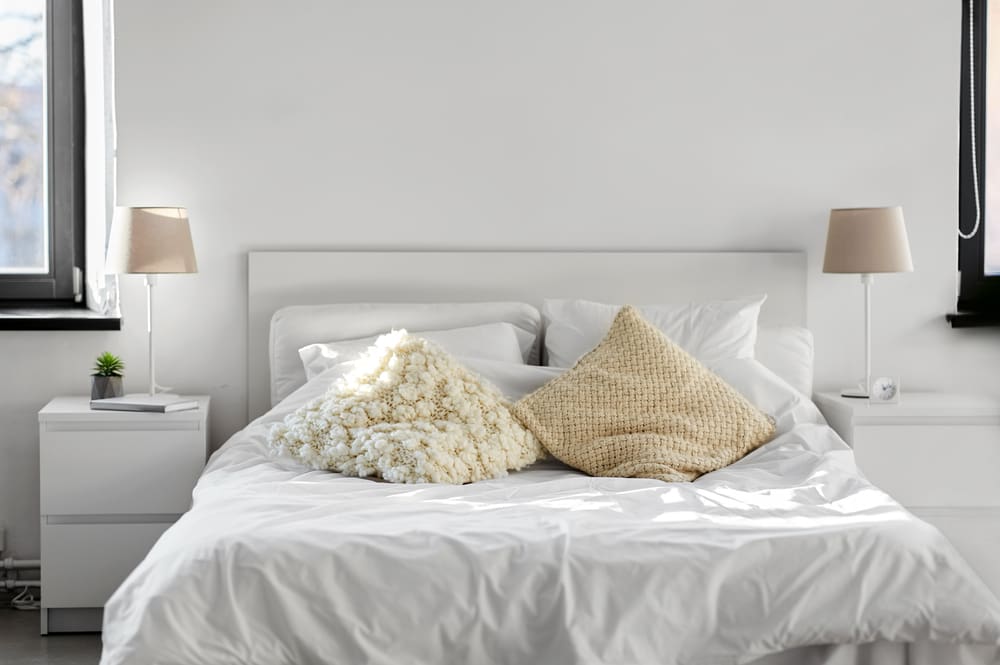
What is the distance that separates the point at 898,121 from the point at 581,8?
1.11 meters

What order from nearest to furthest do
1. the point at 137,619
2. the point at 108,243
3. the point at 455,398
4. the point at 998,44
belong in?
1. the point at 137,619
2. the point at 455,398
3. the point at 108,243
4. the point at 998,44

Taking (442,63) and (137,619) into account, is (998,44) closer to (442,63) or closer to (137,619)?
(442,63)

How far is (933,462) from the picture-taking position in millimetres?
3039

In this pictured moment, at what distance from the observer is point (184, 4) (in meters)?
3.30

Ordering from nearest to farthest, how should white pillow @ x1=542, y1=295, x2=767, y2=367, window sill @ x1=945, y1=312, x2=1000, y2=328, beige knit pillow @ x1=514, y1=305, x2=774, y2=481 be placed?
beige knit pillow @ x1=514, y1=305, x2=774, y2=481, white pillow @ x1=542, y1=295, x2=767, y2=367, window sill @ x1=945, y1=312, x2=1000, y2=328

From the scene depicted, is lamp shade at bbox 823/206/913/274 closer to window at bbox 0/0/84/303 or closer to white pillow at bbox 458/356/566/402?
white pillow at bbox 458/356/566/402

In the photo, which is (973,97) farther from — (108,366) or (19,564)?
(19,564)

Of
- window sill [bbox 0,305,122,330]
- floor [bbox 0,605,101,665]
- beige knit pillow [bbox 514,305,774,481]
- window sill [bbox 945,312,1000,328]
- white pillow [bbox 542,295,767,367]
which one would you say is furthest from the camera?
window sill [bbox 945,312,1000,328]

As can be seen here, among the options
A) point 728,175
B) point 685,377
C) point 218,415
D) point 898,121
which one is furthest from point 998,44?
point 218,415

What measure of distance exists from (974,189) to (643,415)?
5.43 feet

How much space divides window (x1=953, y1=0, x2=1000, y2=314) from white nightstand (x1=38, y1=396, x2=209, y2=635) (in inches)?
99.4

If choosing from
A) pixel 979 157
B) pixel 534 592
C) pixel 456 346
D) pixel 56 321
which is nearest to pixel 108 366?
pixel 56 321

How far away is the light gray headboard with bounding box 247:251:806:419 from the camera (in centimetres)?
333

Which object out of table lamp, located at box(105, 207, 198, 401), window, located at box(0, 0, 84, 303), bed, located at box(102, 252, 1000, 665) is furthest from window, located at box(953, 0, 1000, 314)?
window, located at box(0, 0, 84, 303)
